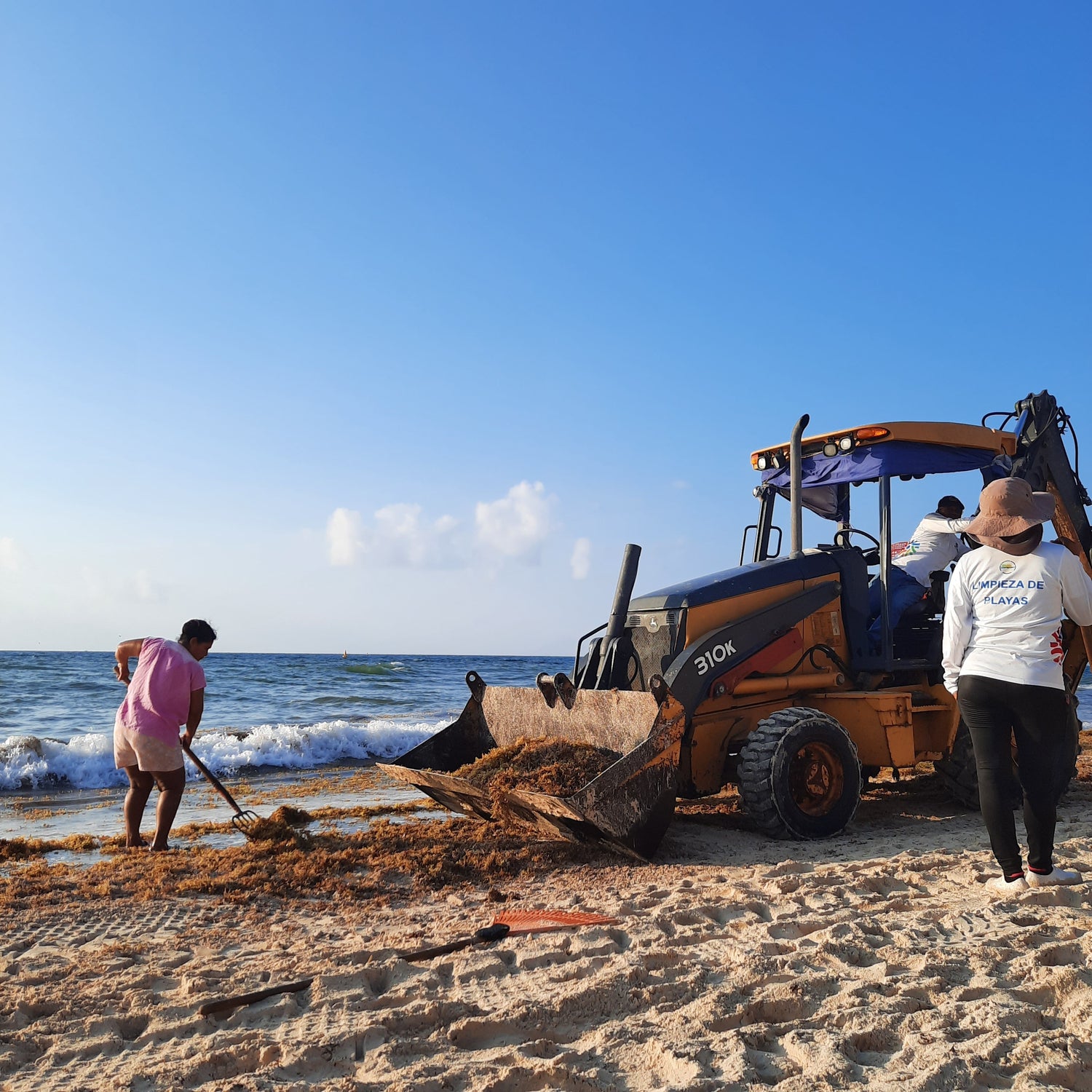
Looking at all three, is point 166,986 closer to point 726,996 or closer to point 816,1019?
point 726,996

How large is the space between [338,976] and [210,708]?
1912cm

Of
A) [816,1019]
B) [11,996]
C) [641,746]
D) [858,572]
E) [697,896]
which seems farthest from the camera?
[858,572]


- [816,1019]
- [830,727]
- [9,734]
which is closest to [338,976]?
[816,1019]

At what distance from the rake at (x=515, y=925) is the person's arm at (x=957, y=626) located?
2.13 metres

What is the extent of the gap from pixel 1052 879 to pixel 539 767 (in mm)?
2786

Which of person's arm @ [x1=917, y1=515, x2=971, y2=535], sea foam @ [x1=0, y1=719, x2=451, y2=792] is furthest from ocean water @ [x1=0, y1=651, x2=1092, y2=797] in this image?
person's arm @ [x1=917, y1=515, x2=971, y2=535]

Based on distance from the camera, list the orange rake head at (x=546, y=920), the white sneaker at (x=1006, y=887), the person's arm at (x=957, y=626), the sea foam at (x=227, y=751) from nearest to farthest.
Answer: the orange rake head at (x=546, y=920)
the white sneaker at (x=1006, y=887)
the person's arm at (x=957, y=626)
the sea foam at (x=227, y=751)

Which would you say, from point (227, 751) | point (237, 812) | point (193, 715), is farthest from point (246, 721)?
point (193, 715)

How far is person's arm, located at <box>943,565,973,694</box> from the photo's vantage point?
4.60 m

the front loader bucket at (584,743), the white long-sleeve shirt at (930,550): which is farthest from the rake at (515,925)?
the white long-sleeve shirt at (930,550)

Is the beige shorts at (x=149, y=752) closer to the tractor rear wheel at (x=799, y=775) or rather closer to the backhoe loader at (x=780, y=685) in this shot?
the backhoe loader at (x=780, y=685)

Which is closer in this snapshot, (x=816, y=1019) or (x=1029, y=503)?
(x=816, y=1019)

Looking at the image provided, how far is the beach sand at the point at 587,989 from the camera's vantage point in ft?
8.61

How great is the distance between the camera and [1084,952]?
3.37 meters
